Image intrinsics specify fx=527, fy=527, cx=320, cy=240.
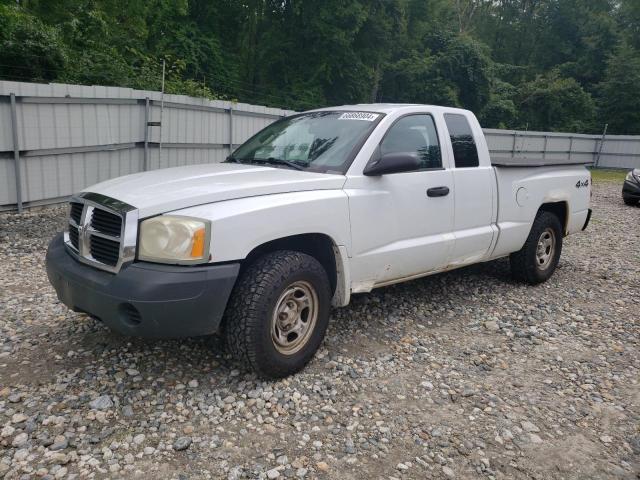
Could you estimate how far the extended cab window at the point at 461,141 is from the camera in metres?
4.72

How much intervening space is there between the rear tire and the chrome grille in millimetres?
4196

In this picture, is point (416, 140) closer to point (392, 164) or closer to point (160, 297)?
point (392, 164)

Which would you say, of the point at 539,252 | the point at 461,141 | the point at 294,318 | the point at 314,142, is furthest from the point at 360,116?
the point at 539,252

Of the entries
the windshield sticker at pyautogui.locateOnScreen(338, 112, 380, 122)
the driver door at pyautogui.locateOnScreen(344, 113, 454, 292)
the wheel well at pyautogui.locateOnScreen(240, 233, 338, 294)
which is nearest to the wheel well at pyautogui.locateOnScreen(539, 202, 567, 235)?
the driver door at pyautogui.locateOnScreen(344, 113, 454, 292)

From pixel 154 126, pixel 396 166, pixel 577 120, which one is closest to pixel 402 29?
pixel 577 120

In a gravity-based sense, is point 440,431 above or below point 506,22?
below

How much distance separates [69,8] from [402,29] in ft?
57.3

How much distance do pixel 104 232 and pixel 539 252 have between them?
15.2 feet

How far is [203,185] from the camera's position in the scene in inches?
131

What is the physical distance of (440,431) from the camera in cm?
305

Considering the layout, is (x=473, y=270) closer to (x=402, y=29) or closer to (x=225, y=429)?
(x=225, y=429)

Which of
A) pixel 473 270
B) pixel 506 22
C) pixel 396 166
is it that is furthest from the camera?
pixel 506 22

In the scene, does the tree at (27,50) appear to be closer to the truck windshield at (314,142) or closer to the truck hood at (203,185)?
the truck windshield at (314,142)

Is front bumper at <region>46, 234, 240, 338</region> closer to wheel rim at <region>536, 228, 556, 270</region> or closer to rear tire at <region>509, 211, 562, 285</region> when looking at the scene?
rear tire at <region>509, 211, 562, 285</region>
